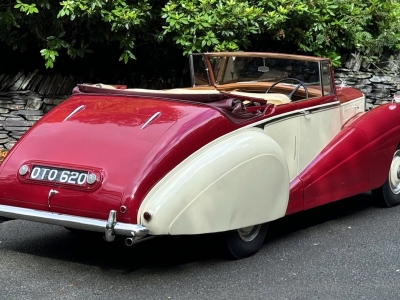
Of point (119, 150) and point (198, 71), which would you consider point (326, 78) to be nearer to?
point (198, 71)

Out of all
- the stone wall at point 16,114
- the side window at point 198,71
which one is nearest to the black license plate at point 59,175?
the side window at point 198,71

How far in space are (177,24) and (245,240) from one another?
3571mm

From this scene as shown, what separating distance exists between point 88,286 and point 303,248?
1741 millimetres

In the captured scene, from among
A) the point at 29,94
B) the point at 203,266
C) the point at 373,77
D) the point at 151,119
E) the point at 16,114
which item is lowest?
the point at 16,114

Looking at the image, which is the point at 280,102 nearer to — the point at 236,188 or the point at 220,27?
the point at 236,188

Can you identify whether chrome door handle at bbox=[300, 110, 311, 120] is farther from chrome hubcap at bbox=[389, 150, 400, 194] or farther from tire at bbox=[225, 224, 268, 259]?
chrome hubcap at bbox=[389, 150, 400, 194]

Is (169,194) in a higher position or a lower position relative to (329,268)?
higher

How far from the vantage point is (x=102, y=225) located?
433 cm

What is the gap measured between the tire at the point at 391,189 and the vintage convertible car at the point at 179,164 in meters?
0.59

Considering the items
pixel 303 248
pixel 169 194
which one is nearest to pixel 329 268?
pixel 303 248

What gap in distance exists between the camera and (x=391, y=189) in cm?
669

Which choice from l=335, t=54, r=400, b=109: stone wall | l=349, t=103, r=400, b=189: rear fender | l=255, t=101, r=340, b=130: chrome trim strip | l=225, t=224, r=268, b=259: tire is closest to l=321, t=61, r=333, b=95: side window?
l=255, t=101, r=340, b=130: chrome trim strip

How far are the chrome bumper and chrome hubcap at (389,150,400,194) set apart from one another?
314cm

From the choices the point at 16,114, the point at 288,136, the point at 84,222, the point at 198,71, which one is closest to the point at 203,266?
the point at 84,222
